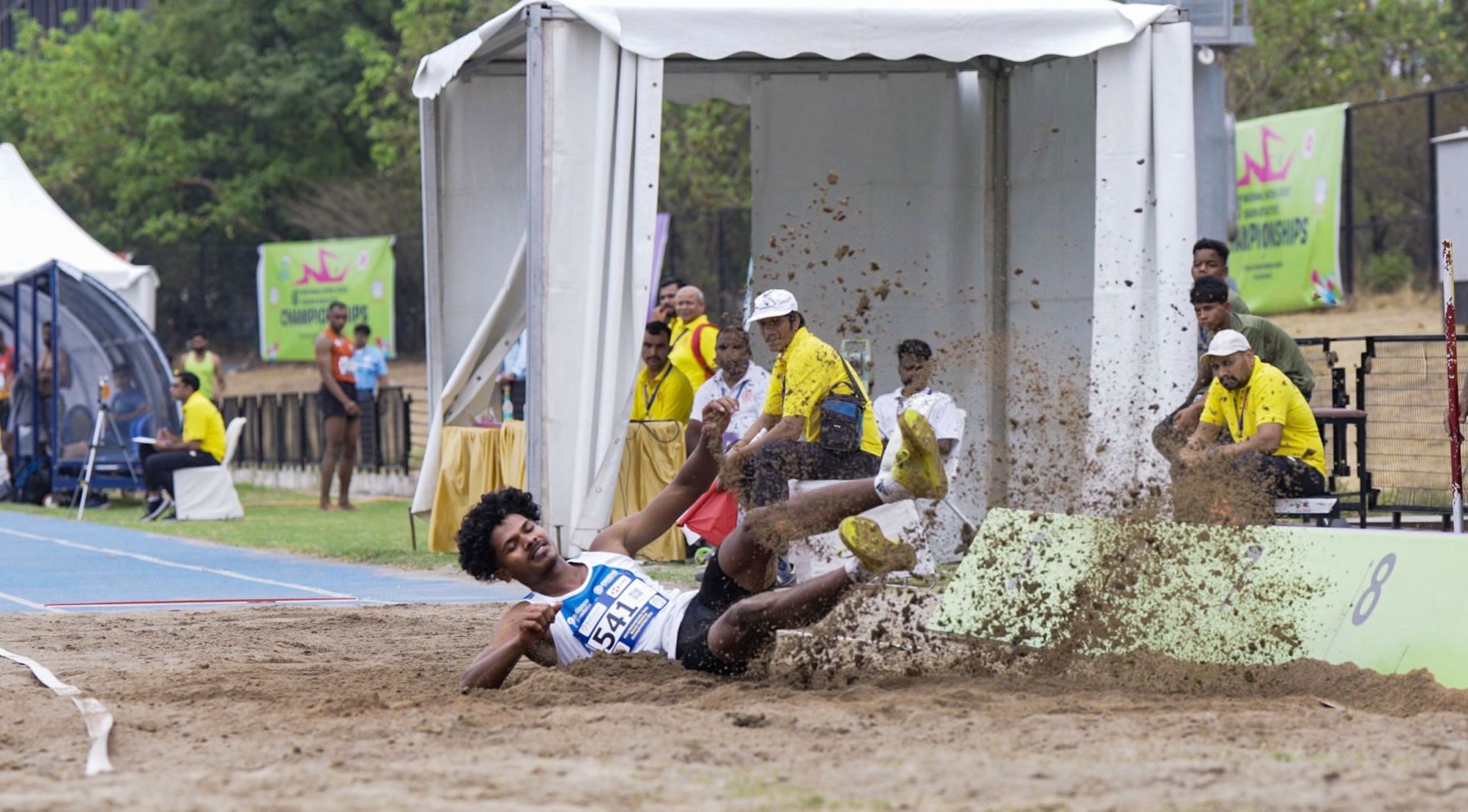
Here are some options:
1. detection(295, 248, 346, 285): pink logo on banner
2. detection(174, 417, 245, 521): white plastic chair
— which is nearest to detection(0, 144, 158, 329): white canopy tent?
detection(295, 248, 346, 285): pink logo on banner

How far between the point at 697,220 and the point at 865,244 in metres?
12.4

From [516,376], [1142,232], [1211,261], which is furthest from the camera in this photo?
[516,376]

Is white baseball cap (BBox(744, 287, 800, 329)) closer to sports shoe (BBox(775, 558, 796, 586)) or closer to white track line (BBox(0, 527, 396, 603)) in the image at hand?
sports shoe (BBox(775, 558, 796, 586))

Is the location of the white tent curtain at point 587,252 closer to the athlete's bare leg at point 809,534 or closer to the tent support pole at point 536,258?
the tent support pole at point 536,258

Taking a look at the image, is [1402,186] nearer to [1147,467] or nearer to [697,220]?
[697,220]

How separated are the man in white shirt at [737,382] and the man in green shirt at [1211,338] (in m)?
2.57

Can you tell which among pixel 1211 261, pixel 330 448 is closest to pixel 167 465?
pixel 330 448

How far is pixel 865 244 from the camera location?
13.2 metres

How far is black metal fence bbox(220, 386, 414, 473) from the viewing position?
21.4 meters

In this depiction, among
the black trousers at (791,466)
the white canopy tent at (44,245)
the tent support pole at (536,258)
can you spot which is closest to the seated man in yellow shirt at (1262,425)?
the black trousers at (791,466)

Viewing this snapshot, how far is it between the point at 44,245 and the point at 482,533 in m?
19.1

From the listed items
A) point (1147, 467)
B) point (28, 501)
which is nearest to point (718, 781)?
point (1147, 467)

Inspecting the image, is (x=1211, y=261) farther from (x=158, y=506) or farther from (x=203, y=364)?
(x=203, y=364)

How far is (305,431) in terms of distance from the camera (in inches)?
915
